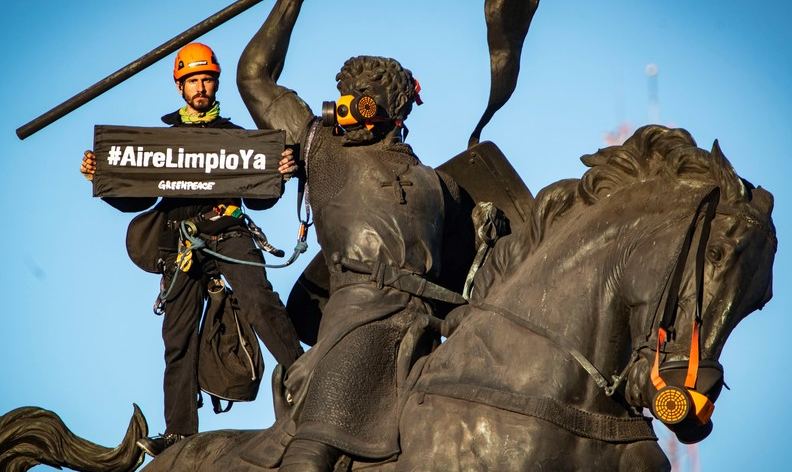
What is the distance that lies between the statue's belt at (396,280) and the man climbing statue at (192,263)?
1.15 m

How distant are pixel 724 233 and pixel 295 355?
4356mm

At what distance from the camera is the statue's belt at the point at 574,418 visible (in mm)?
10438

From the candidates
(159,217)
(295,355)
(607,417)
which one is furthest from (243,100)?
(607,417)

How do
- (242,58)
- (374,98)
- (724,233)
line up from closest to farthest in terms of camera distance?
(724,233) < (374,98) < (242,58)

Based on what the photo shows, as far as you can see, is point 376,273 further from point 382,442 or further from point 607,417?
point 607,417

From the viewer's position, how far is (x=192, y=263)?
541 inches

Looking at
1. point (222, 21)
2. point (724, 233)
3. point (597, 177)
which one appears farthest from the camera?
point (222, 21)

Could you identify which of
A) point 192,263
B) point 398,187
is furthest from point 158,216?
point 398,187

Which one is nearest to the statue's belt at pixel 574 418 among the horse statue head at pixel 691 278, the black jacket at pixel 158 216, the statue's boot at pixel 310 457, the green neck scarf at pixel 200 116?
the horse statue head at pixel 691 278

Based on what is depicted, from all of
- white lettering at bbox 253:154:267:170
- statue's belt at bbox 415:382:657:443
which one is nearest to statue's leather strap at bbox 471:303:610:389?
statue's belt at bbox 415:382:657:443

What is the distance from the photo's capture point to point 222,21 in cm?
1483

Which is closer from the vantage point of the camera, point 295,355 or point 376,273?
point 376,273

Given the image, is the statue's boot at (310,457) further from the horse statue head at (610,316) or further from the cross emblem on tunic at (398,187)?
the cross emblem on tunic at (398,187)

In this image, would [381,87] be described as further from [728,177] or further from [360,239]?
[728,177]
